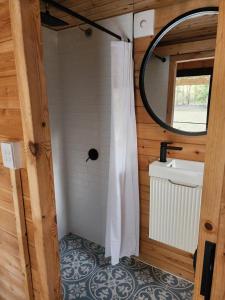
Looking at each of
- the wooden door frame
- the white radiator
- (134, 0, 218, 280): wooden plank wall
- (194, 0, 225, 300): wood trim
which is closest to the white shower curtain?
(134, 0, 218, 280): wooden plank wall

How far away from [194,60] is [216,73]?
43.2 inches

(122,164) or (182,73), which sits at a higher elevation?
(182,73)

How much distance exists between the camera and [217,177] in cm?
52

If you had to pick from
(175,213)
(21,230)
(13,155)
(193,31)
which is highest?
(193,31)

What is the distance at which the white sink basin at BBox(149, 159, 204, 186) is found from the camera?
138cm

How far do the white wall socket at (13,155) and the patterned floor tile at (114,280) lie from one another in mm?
1268

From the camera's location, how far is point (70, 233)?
240 centimetres

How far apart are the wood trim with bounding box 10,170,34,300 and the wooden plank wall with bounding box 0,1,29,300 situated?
0.05 m

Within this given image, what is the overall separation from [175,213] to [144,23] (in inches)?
54.1

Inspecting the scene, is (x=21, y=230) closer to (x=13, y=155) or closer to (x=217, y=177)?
(x=13, y=155)

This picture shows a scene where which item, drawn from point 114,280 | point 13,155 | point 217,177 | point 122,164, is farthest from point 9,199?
point 114,280

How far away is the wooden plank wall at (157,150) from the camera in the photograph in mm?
1438

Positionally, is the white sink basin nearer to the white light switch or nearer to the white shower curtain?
the white shower curtain

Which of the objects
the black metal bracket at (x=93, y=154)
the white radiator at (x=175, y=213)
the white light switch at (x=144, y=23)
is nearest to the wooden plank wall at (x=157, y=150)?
the white light switch at (x=144, y=23)
